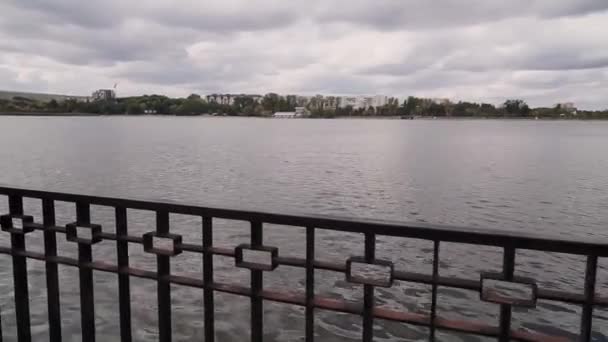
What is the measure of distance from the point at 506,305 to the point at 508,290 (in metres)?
0.07

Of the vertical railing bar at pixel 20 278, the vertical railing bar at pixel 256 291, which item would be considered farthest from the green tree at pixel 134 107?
the vertical railing bar at pixel 256 291

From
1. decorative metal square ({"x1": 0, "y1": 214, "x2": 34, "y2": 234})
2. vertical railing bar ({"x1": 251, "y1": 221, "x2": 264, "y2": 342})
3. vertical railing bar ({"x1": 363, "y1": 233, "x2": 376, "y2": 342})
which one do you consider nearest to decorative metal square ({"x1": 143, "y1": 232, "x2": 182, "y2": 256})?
vertical railing bar ({"x1": 251, "y1": 221, "x2": 264, "y2": 342})

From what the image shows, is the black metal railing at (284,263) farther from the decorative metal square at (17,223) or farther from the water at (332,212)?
the water at (332,212)

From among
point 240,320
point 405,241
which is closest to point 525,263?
point 405,241

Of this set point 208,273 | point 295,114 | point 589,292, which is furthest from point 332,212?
point 295,114

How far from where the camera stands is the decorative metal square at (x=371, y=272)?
1920 millimetres

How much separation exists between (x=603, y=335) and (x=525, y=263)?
352cm

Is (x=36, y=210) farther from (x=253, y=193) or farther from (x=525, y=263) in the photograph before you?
(x=525, y=263)

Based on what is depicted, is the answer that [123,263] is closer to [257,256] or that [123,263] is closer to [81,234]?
[81,234]

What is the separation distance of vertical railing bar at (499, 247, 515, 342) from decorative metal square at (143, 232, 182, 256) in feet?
4.58

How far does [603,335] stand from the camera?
284 inches

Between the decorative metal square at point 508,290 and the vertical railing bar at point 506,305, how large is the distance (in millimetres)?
22

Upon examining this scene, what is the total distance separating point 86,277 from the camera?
2605 millimetres

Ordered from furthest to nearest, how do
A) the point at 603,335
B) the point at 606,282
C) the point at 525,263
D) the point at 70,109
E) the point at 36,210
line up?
1. the point at 70,109
2. the point at 36,210
3. the point at 525,263
4. the point at 606,282
5. the point at 603,335
